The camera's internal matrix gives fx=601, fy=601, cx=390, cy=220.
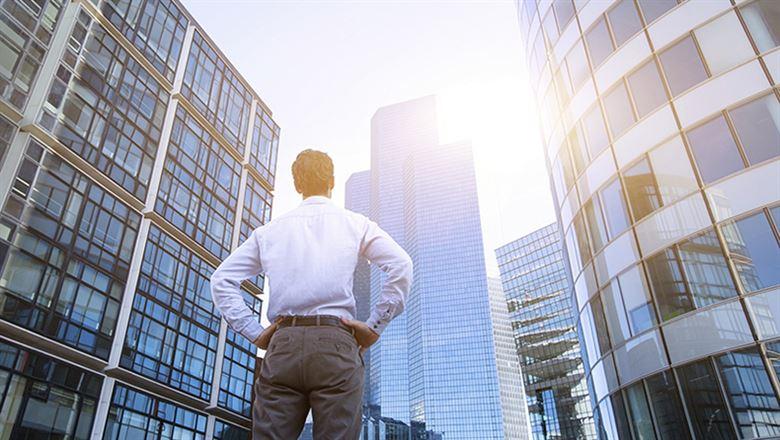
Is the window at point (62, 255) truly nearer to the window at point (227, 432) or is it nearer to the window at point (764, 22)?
the window at point (227, 432)

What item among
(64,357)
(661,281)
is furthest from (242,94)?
(661,281)

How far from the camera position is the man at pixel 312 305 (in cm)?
275

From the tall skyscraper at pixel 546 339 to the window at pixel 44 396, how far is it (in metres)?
75.3

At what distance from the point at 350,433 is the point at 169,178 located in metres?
30.1

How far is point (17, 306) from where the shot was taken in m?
20.6

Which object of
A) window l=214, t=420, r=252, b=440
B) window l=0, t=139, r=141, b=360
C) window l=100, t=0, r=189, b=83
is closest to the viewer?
window l=0, t=139, r=141, b=360

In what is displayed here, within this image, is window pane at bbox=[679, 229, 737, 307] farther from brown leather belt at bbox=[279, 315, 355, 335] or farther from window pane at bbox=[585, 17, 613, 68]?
brown leather belt at bbox=[279, 315, 355, 335]

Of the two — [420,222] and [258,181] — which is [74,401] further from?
[420,222]

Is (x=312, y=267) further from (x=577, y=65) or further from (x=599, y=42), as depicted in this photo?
(x=577, y=65)

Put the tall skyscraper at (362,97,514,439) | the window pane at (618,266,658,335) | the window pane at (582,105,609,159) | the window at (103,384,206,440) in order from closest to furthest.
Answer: the window pane at (618,266,658,335), the window pane at (582,105,609,159), the window at (103,384,206,440), the tall skyscraper at (362,97,514,439)

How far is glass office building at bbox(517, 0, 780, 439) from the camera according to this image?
14109mm

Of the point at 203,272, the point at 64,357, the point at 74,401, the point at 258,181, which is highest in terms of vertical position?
the point at 258,181

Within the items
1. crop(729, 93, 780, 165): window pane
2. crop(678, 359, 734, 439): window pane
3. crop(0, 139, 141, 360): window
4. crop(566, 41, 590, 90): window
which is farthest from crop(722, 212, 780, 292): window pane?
crop(0, 139, 141, 360): window

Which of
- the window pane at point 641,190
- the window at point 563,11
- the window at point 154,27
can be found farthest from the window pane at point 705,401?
the window at point 154,27
